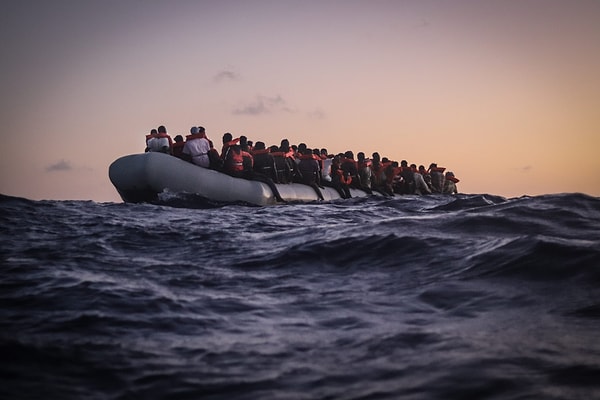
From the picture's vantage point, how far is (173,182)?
14.1m

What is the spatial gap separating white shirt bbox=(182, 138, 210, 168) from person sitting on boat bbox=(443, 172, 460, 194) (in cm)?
2179

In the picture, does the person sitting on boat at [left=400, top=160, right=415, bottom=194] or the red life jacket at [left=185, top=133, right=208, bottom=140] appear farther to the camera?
the person sitting on boat at [left=400, top=160, right=415, bottom=194]

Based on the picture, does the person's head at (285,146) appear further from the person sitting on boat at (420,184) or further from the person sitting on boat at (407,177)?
the person sitting on boat at (420,184)

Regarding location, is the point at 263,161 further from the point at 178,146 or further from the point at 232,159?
the point at 178,146

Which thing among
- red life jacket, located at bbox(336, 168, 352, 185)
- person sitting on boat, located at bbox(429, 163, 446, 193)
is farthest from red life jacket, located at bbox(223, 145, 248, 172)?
person sitting on boat, located at bbox(429, 163, 446, 193)

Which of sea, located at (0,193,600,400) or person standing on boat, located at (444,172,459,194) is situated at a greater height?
person standing on boat, located at (444,172,459,194)

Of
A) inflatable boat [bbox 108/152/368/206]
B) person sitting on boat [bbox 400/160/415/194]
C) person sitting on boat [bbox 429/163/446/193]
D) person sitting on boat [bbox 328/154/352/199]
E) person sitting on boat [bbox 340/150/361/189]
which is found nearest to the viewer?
inflatable boat [bbox 108/152/368/206]

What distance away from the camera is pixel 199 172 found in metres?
14.6

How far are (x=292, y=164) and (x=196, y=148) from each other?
14.5ft

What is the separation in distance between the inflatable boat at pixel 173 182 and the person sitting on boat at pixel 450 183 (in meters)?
20.8

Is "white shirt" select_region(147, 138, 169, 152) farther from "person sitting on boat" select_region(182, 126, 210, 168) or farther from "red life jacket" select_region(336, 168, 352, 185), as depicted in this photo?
"red life jacket" select_region(336, 168, 352, 185)

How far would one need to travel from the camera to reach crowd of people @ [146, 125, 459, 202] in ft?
51.6

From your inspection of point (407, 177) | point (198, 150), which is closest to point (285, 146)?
point (198, 150)

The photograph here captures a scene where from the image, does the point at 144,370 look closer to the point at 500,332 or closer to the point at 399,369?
the point at 399,369
